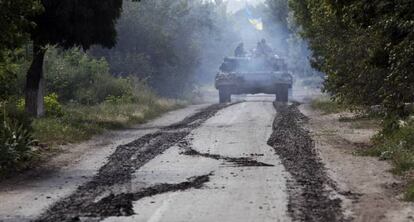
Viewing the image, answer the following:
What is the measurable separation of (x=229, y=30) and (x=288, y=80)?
61073 millimetres

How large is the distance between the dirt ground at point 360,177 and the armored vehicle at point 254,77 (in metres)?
15.8

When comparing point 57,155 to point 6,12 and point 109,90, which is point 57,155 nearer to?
point 6,12

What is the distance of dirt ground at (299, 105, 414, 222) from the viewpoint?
8.70 m

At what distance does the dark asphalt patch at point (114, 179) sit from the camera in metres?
8.80

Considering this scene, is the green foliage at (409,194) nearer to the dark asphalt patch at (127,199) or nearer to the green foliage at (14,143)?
the dark asphalt patch at (127,199)

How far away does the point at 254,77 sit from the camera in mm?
35938

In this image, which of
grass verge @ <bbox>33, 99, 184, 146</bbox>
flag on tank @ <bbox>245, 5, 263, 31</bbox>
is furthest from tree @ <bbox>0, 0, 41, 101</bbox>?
flag on tank @ <bbox>245, 5, 263, 31</bbox>

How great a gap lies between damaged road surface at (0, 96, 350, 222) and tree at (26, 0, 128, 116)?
139 inches

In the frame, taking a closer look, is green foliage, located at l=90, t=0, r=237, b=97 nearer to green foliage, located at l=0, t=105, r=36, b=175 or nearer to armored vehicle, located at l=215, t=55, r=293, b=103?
armored vehicle, located at l=215, t=55, r=293, b=103

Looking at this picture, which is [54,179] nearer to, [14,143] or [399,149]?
[14,143]

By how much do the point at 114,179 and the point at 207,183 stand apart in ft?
5.15

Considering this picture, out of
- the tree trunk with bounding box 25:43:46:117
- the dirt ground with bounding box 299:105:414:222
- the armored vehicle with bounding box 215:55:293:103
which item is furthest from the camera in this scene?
the armored vehicle with bounding box 215:55:293:103

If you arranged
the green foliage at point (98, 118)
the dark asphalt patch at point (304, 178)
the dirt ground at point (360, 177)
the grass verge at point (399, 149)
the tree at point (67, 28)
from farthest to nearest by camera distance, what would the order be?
the tree at point (67, 28)
the green foliage at point (98, 118)
the grass verge at point (399, 149)
the dirt ground at point (360, 177)
the dark asphalt patch at point (304, 178)

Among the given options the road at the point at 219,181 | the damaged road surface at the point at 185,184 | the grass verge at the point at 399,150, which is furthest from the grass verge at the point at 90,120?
the grass verge at the point at 399,150
